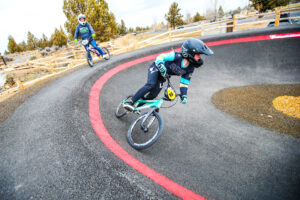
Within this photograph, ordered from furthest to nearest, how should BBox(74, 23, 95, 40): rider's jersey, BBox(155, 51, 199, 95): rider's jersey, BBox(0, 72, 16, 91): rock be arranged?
1. BBox(0, 72, 16, 91): rock
2. BBox(74, 23, 95, 40): rider's jersey
3. BBox(155, 51, 199, 95): rider's jersey

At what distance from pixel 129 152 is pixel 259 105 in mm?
5638

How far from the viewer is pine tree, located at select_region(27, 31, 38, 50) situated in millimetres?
58000

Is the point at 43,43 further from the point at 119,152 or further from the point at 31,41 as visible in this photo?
the point at 119,152

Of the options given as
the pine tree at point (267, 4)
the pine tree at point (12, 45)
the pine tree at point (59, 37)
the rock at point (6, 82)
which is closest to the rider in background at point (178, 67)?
the rock at point (6, 82)

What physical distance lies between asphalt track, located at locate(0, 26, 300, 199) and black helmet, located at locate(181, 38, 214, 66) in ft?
7.09

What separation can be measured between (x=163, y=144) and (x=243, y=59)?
339 inches

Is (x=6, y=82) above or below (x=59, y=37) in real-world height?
below

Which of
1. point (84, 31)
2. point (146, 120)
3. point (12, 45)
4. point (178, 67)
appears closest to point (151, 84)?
point (178, 67)

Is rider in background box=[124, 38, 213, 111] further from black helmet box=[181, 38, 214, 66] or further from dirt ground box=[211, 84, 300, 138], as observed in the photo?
dirt ground box=[211, 84, 300, 138]

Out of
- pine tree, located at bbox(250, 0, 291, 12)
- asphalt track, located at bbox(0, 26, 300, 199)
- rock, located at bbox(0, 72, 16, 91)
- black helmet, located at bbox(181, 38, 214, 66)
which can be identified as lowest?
asphalt track, located at bbox(0, 26, 300, 199)

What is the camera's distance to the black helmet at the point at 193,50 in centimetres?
308

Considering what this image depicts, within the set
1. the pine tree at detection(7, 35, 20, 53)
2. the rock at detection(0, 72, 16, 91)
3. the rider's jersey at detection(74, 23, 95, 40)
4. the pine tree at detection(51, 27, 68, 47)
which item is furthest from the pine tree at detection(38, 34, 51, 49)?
the rider's jersey at detection(74, 23, 95, 40)

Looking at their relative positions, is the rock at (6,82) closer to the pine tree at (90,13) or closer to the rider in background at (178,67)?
the rider in background at (178,67)

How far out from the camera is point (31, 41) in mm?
58688
